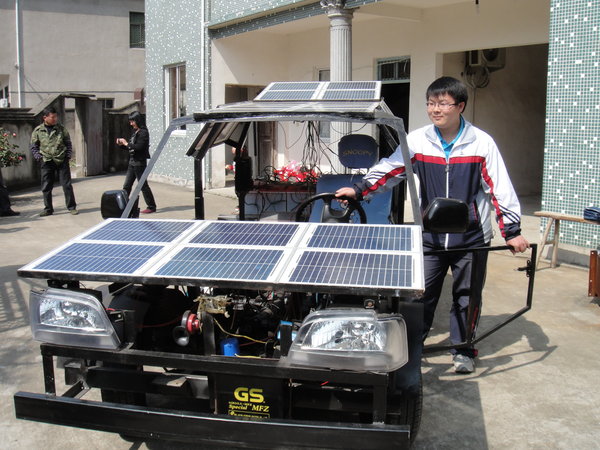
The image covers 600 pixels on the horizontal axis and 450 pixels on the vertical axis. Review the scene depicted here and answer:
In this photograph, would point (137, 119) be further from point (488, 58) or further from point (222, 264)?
point (222, 264)

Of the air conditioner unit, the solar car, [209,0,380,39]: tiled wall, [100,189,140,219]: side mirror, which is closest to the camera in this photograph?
the solar car

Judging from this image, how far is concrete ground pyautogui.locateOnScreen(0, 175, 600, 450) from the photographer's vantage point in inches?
141

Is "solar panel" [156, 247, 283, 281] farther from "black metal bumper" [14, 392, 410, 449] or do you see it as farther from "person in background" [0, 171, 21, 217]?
"person in background" [0, 171, 21, 217]

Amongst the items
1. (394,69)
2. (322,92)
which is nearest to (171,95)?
(394,69)

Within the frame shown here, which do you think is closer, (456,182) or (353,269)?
(353,269)

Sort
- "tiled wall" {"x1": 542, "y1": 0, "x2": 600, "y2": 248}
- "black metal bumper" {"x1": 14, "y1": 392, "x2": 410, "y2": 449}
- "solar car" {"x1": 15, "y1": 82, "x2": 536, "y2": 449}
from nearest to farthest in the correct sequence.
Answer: "black metal bumper" {"x1": 14, "y1": 392, "x2": 410, "y2": 449}
"solar car" {"x1": 15, "y1": 82, "x2": 536, "y2": 449}
"tiled wall" {"x1": 542, "y1": 0, "x2": 600, "y2": 248}

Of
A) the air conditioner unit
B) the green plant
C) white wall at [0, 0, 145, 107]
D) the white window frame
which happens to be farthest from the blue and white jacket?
white wall at [0, 0, 145, 107]

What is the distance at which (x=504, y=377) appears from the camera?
4398 mm

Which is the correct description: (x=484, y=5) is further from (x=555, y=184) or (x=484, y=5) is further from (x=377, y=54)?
(x=555, y=184)

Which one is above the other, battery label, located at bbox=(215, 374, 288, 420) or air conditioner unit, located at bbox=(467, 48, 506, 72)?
air conditioner unit, located at bbox=(467, 48, 506, 72)

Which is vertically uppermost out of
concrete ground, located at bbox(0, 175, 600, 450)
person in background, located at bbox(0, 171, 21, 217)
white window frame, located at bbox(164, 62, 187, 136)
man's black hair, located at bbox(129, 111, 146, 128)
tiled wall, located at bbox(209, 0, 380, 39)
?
tiled wall, located at bbox(209, 0, 380, 39)

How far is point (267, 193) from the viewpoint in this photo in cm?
632

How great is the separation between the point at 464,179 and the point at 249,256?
1.85 m

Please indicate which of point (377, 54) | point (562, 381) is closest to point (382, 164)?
A: point (562, 381)
